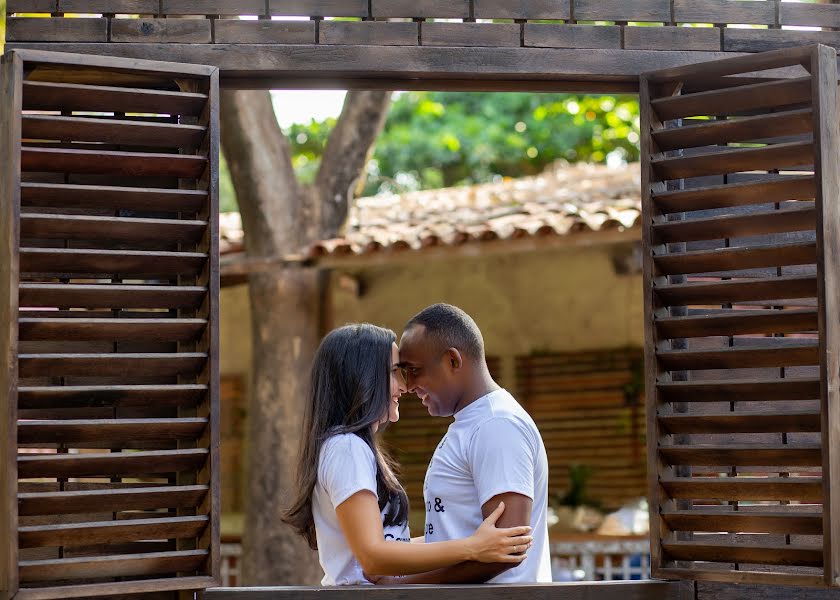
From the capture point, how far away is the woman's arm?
3059 mm

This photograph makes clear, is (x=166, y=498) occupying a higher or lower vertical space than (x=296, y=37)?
lower

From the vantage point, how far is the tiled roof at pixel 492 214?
7.89 m

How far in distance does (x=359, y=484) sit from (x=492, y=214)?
236 inches

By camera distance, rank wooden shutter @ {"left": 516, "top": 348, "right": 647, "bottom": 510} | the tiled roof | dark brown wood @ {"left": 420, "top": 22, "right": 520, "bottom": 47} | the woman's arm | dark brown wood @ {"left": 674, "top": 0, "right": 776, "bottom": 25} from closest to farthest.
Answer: the woman's arm → dark brown wood @ {"left": 420, "top": 22, "right": 520, "bottom": 47} → dark brown wood @ {"left": 674, "top": 0, "right": 776, "bottom": 25} → the tiled roof → wooden shutter @ {"left": 516, "top": 348, "right": 647, "bottom": 510}

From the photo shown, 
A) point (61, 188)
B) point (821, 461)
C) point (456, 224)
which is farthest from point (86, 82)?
point (456, 224)

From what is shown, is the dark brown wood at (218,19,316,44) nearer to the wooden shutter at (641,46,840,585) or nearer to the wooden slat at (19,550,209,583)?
the wooden shutter at (641,46,840,585)

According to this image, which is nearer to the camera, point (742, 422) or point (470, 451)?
point (470, 451)

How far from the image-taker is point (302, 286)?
25.9 ft

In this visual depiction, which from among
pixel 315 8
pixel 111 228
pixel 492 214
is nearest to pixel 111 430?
pixel 111 228

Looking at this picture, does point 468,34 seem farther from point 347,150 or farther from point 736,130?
point 347,150

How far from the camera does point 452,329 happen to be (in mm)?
3336

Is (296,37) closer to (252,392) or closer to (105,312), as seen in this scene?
(105,312)

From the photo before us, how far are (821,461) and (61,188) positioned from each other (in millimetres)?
2209

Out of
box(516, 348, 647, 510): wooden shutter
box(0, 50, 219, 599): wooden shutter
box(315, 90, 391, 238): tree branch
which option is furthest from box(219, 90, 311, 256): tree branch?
box(0, 50, 219, 599): wooden shutter
